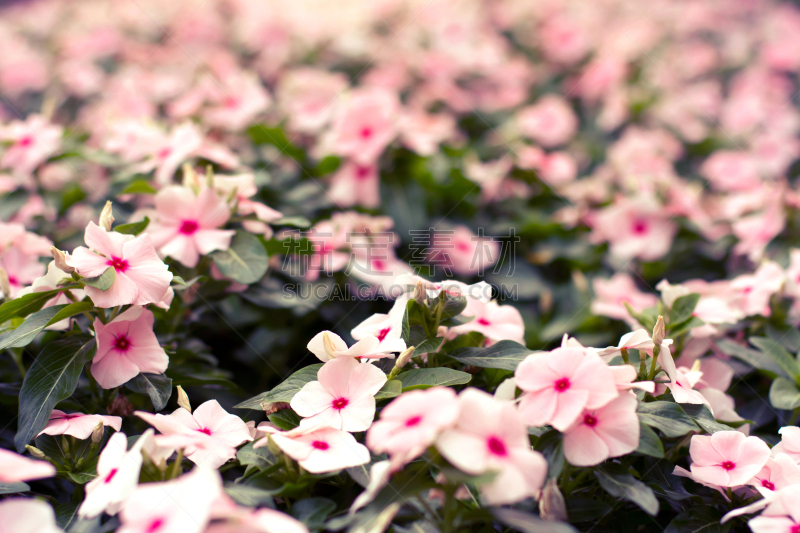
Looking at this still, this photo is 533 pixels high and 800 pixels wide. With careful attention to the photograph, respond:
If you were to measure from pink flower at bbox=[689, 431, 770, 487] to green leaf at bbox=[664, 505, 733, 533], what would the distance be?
0.07 m

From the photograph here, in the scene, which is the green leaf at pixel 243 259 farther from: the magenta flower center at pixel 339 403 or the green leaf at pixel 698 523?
the green leaf at pixel 698 523

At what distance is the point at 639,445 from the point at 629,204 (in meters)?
1.43

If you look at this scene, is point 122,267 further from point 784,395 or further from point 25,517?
point 784,395

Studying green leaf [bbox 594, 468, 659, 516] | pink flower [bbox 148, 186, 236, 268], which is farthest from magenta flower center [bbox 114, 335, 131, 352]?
green leaf [bbox 594, 468, 659, 516]

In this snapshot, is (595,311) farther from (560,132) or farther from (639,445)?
(560,132)

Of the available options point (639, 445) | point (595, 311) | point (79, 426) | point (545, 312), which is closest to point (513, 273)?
point (545, 312)

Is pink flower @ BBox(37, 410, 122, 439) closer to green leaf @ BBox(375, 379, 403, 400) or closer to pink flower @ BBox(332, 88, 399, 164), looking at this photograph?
green leaf @ BBox(375, 379, 403, 400)

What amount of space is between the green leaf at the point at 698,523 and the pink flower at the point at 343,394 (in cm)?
58

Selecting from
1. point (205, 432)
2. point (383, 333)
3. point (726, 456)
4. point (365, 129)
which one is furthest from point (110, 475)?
point (365, 129)

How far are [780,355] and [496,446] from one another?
1.00 meters

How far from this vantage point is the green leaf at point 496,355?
1062 millimetres

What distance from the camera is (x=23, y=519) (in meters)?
0.69

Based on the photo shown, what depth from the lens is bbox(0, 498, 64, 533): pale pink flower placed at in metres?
0.69

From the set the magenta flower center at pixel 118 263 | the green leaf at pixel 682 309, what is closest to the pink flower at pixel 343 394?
the magenta flower center at pixel 118 263
